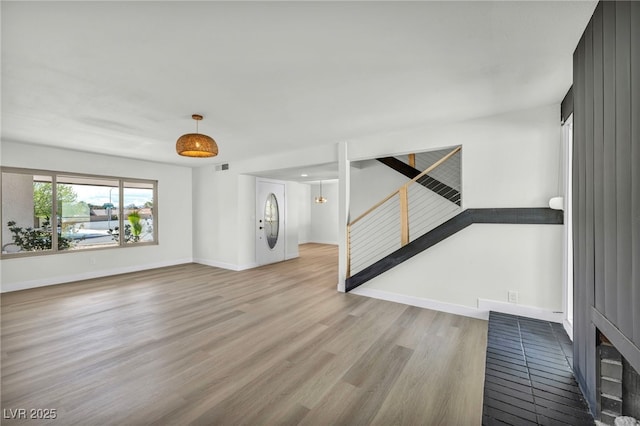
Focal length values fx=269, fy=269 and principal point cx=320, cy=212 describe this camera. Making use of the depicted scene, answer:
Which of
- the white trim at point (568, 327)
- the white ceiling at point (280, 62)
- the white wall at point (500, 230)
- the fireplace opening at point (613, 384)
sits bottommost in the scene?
the white trim at point (568, 327)

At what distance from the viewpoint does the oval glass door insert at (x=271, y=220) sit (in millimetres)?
7287

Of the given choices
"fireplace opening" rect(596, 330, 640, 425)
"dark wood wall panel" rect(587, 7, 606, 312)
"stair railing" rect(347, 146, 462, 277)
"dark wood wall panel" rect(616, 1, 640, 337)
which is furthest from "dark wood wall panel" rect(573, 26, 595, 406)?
"stair railing" rect(347, 146, 462, 277)

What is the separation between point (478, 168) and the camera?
354 cm

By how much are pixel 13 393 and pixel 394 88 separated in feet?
13.6

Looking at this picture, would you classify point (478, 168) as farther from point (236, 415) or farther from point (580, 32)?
point (236, 415)

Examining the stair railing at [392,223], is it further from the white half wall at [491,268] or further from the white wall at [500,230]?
the white wall at [500,230]

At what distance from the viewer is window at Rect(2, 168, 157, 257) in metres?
4.82

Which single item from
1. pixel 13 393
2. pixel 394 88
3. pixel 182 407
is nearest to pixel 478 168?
pixel 394 88

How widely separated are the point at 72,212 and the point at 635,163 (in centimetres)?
776

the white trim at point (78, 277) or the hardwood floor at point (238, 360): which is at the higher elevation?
the white trim at point (78, 277)

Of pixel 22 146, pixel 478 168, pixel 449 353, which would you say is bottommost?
pixel 449 353

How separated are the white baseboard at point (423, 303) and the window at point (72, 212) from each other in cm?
542

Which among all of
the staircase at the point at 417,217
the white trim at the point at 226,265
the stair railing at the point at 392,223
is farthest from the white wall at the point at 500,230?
the white trim at the point at 226,265

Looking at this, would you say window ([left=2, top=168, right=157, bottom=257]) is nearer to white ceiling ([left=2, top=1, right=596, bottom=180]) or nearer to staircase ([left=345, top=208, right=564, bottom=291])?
white ceiling ([left=2, top=1, right=596, bottom=180])
